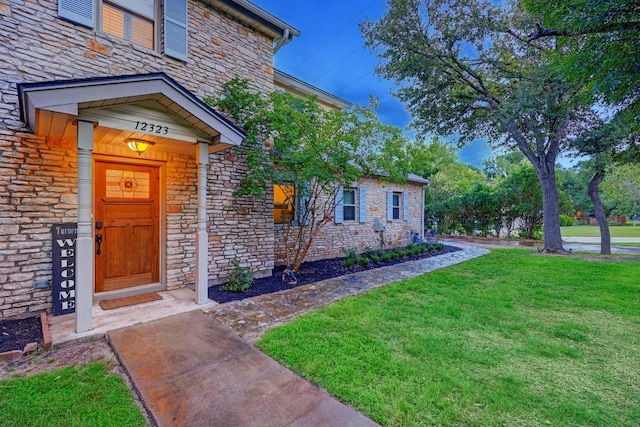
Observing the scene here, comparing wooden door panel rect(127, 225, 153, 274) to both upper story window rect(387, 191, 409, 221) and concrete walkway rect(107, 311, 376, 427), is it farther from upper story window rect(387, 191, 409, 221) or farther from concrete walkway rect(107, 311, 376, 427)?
upper story window rect(387, 191, 409, 221)

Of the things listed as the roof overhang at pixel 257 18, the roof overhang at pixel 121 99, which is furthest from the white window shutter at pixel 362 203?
the roof overhang at pixel 121 99

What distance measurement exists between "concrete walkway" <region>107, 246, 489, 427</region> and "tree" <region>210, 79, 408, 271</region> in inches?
105

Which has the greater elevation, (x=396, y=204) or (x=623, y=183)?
(x=623, y=183)

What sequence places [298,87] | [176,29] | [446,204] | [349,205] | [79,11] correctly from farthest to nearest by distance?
[446,204], [349,205], [298,87], [176,29], [79,11]

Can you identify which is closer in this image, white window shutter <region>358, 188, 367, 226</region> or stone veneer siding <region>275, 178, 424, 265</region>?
stone veneer siding <region>275, 178, 424, 265</region>

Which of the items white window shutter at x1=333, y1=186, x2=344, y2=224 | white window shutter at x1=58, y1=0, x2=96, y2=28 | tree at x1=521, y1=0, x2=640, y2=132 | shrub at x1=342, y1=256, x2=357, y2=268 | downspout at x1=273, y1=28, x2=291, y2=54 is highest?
downspout at x1=273, y1=28, x2=291, y2=54

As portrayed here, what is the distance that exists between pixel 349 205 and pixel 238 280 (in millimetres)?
5363

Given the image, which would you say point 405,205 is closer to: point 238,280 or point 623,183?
point 238,280

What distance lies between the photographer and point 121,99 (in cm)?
346

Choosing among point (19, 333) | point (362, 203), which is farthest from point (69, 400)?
point (362, 203)

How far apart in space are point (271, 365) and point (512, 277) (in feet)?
21.3

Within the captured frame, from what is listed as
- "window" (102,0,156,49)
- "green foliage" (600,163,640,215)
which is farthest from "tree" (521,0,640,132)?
"green foliage" (600,163,640,215)

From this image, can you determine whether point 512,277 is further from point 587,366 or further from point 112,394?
point 112,394

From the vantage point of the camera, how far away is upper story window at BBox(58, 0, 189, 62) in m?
4.24
